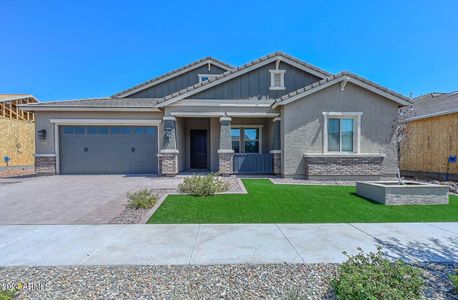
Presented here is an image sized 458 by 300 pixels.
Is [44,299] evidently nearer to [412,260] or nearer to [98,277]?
[98,277]

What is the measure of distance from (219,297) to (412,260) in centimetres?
306

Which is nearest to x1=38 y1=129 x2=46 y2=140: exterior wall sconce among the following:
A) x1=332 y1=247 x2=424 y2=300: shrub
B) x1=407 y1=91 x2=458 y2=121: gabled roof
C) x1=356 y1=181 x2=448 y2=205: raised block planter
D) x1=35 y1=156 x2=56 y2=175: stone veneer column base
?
x1=35 y1=156 x2=56 y2=175: stone veneer column base

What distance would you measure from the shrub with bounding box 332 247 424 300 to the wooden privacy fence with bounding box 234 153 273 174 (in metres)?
9.70

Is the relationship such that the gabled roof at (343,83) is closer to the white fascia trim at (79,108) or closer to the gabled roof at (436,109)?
the gabled roof at (436,109)

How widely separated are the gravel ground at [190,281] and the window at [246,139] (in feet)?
36.1

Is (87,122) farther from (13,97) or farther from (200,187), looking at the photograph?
(13,97)

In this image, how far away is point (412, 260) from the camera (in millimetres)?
3658

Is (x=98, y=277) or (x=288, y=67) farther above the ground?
(x=288, y=67)

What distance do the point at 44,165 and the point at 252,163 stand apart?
37.7 feet

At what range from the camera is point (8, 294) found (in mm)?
2643

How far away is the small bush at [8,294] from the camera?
250 cm

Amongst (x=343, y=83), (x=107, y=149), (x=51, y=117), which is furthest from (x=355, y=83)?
(x=51, y=117)

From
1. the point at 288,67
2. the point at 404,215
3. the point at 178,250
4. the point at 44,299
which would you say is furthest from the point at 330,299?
the point at 288,67

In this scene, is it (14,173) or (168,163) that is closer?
(168,163)
